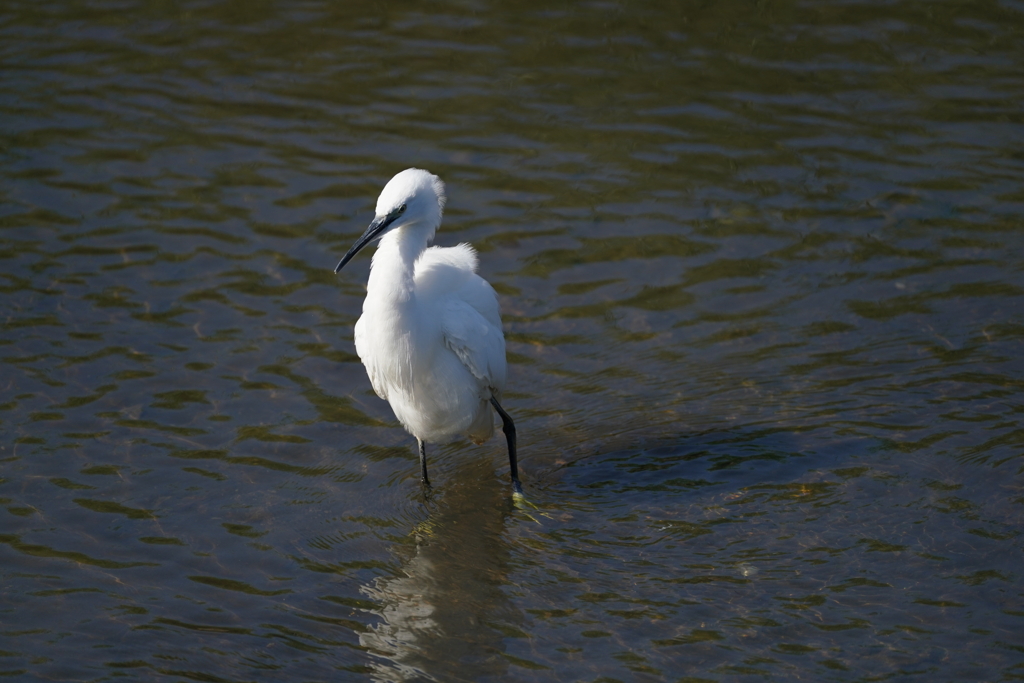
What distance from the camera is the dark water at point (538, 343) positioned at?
5.02 meters

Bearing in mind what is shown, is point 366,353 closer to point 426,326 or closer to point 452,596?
point 426,326

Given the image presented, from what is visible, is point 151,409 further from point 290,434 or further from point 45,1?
point 45,1

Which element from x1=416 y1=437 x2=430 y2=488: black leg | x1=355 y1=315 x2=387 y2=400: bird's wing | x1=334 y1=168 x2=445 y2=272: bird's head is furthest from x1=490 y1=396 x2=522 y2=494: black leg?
x1=334 y1=168 x2=445 y2=272: bird's head

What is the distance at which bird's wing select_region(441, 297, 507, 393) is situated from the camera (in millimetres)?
5652

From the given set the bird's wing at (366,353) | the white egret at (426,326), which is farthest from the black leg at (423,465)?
the bird's wing at (366,353)

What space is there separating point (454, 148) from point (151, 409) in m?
3.85

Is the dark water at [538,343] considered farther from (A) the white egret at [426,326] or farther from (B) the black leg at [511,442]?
(A) the white egret at [426,326]

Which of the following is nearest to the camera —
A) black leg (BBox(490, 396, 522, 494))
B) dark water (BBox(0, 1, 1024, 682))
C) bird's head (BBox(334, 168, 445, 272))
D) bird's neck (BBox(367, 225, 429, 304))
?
dark water (BBox(0, 1, 1024, 682))

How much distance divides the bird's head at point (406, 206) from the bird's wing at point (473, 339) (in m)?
0.52

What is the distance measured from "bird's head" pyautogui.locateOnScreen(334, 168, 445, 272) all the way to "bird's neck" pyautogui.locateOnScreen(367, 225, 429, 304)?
0.05 meters

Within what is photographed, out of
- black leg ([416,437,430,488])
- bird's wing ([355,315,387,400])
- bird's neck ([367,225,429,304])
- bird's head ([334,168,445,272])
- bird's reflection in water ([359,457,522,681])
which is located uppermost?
bird's head ([334,168,445,272])

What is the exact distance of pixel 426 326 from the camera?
553 cm

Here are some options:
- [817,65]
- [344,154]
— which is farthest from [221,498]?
[817,65]

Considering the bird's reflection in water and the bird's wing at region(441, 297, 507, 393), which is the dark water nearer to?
the bird's reflection in water
